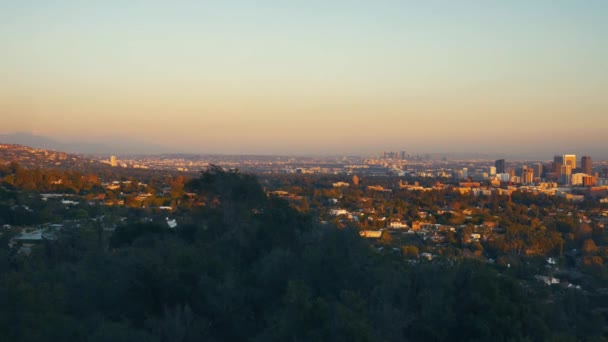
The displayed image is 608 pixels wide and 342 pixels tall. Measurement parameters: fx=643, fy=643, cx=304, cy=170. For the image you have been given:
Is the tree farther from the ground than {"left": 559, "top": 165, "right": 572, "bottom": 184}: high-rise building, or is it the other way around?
{"left": 559, "top": 165, "right": 572, "bottom": 184}: high-rise building

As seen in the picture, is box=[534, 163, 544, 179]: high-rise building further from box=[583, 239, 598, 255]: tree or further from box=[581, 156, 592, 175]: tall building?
box=[583, 239, 598, 255]: tree

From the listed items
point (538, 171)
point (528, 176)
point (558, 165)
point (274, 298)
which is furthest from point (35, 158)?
point (274, 298)

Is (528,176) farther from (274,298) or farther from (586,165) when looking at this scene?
(274,298)

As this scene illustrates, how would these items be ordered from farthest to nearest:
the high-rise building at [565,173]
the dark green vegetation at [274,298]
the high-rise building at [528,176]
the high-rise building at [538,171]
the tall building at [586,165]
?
the high-rise building at [538,171], the tall building at [586,165], the high-rise building at [528,176], the high-rise building at [565,173], the dark green vegetation at [274,298]

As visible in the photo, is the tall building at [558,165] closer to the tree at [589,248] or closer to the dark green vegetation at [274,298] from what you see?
the tree at [589,248]

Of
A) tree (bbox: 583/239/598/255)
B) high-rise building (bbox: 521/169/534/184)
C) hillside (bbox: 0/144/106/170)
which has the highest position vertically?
hillside (bbox: 0/144/106/170)

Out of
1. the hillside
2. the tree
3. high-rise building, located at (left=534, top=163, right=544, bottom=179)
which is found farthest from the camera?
high-rise building, located at (left=534, top=163, right=544, bottom=179)

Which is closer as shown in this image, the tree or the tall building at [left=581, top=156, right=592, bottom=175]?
the tree

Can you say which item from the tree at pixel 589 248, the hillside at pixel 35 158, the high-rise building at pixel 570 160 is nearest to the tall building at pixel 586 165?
the high-rise building at pixel 570 160

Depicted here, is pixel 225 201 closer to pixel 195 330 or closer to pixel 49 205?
pixel 195 330

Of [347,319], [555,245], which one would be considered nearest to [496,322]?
[347,319]

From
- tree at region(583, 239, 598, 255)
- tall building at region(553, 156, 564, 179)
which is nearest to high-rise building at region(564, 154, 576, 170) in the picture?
tall building at region(553, 156, 564, 179)
